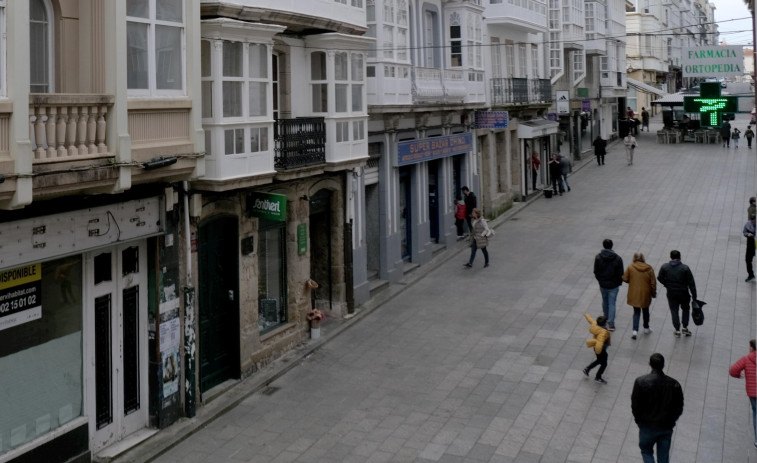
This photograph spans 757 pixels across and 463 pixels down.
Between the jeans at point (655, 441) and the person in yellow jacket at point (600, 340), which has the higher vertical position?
the person in yellow jacket at point (600, 340)

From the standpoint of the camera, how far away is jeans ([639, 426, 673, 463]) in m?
9.60

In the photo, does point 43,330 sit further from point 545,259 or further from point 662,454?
point 545,259

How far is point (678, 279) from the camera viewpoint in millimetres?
15297

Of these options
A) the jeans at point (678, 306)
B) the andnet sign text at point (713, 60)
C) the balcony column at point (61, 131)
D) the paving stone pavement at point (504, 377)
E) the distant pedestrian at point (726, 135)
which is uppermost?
the distant pedestrian at point (726, 135)

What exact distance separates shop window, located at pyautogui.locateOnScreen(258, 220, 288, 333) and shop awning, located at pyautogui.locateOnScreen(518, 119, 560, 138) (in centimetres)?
1845

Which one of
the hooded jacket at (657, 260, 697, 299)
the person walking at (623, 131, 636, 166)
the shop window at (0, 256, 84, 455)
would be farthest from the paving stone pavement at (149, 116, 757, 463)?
the person walking at (623, 131, 636, 166)

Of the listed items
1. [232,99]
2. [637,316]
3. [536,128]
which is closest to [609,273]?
[637,316]

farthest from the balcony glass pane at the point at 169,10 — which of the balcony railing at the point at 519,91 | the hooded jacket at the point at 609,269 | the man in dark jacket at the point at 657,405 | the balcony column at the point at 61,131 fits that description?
the balcony railing at the point at 519,91

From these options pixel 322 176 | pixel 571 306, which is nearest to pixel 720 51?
pixel 571 306

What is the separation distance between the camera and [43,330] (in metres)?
10.6

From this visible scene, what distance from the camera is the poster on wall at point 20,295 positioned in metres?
10.0

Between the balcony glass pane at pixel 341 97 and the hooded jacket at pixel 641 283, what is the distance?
6611 mm

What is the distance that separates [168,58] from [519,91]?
21.4 m

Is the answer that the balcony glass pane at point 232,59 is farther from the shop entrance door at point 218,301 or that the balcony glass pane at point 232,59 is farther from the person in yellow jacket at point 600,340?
the person in yellow jacket at point 600,340
